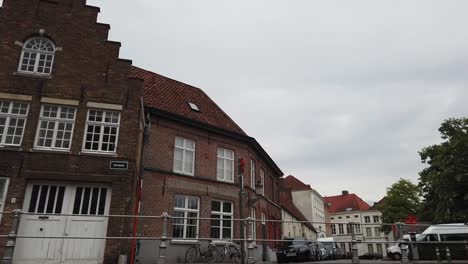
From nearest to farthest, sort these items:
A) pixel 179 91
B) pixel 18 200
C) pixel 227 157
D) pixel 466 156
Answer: pixel 18 200 < pixel 227 157 < pixel 179 91 < pixel 466 156

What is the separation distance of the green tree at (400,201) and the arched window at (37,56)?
4324cm

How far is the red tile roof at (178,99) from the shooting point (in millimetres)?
21034

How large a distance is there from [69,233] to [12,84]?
6316 millimetres

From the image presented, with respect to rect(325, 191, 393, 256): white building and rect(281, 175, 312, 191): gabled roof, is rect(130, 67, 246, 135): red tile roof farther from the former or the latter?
rect(325, 191, 393, 256): white building

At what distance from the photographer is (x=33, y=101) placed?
48.5 feet

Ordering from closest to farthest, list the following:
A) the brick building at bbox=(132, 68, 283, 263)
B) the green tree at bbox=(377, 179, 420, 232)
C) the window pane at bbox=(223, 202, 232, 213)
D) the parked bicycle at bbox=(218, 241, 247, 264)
A: the parked bicycle at bbox=(218, 241, 247, 264) → the brick building at bbox=(132, 68, 283, 263) → the window pane at bbox=(223, 202, 232, 213) → the green tree at bbox=(377, 179, 420, 232)

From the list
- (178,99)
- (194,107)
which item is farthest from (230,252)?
(178,99)

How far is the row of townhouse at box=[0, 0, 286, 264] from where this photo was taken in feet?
44.4

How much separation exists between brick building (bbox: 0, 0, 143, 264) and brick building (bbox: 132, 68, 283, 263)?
10.8ft

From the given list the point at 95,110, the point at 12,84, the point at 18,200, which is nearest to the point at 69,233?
the point at 18,200

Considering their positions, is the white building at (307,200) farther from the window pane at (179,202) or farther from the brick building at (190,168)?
the window pane at (179,202)

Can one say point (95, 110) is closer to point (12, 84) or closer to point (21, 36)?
point (12, 84)

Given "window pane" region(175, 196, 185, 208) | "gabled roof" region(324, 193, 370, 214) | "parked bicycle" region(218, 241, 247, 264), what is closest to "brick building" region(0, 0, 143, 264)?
"window pane" region(175, 196, 185, 208)

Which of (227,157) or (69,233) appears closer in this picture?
(69,233)
